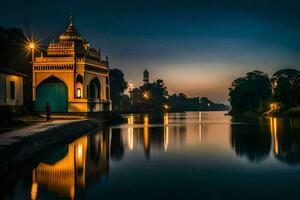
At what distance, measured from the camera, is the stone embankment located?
677 inches

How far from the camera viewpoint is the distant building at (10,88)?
4122 centimetres

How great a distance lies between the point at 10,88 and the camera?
143 ft

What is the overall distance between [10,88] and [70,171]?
29.1 metres

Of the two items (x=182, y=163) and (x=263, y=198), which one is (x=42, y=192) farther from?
(x=182, y=163)

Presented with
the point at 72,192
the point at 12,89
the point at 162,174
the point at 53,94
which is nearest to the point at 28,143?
the point at 162,174

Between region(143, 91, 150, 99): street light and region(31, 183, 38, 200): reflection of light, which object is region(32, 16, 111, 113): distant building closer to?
region(31, 183, 38, 200): reflection of light

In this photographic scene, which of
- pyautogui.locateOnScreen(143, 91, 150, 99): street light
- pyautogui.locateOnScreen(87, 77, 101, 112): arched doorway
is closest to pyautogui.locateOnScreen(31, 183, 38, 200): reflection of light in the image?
pyautogui.locateOnScreen(87, 77, 101, 112): arched doorway

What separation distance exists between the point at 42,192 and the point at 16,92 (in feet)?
113

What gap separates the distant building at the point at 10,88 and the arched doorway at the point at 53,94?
11459 millimetres

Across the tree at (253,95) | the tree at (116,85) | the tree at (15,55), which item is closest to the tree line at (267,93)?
the tree at (253,95)

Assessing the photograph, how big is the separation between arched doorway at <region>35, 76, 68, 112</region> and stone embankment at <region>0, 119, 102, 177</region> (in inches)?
824

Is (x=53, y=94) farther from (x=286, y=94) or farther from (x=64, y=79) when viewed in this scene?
(x=286, y=94)

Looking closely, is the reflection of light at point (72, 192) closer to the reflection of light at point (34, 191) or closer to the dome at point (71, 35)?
the reflection of light at point (34, 191)

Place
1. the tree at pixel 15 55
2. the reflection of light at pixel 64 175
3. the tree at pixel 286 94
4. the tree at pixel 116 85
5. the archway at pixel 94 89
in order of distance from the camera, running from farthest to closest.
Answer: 1. the tree at pixel 116 85
2. the tree at pixel 286 94
3. the archway at pixel 94 89
4. the tree at pixel 15 55
5. the reflection of light at pixel 64 175
